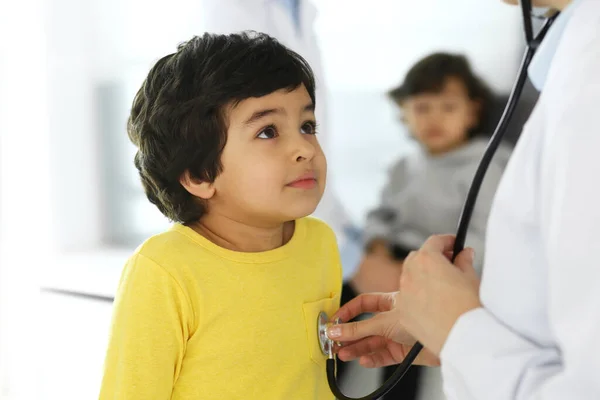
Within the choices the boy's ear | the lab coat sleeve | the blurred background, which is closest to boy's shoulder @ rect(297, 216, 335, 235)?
the boy's ear

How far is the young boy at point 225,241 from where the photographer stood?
89 centimetres

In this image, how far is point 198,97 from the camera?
3.16 feet

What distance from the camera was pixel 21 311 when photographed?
1.97m

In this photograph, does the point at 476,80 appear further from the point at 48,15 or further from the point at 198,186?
the point at 48,15

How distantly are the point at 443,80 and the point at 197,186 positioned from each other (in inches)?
23.1

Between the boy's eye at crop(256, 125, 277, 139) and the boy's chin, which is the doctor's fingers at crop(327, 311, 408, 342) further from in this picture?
the boy's eye at crop(256, 125, 277, 139)

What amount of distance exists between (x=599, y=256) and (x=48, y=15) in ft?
6.34

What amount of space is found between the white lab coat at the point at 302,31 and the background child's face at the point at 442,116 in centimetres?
19

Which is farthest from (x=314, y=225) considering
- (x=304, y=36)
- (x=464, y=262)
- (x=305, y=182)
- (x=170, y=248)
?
(x=304, y=36)

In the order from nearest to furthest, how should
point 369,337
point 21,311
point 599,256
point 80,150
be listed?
point 599,256 → point 369,337 → point 21,311 → point 80,150

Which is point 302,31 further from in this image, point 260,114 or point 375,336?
point 375,336

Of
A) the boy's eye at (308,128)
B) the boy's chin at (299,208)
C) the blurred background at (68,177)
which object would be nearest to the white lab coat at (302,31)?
the blurred background at (68,177)

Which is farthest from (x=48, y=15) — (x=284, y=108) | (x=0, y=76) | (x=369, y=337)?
(x=369, y=337)

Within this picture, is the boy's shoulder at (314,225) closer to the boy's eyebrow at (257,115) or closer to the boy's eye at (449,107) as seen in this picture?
the boy's eyebrow at (257,115)
